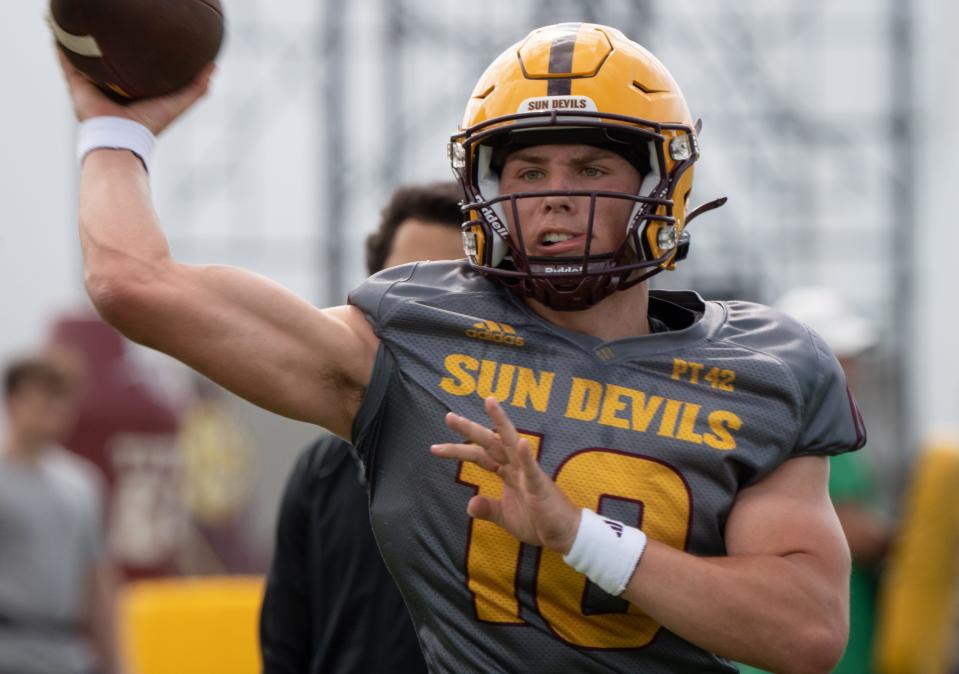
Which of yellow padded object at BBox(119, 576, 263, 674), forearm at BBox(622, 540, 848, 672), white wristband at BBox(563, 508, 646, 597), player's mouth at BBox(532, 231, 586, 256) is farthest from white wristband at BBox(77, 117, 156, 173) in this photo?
yellow padded object at BBox(119, 576, 263, 674)

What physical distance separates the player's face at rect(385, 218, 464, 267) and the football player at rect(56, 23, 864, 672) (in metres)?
0.74

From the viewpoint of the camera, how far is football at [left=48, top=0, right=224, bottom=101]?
8.20 feet

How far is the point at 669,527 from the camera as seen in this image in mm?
2498

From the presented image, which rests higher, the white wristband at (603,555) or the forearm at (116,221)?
the forearm at (116,221)

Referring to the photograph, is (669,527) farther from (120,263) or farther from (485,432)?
(120,263)

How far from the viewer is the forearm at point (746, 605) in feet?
7.73

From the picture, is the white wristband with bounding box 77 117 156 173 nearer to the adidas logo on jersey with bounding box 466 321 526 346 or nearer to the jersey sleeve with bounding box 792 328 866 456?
the adidas logo on jersey with bounding box 466 321 526 346

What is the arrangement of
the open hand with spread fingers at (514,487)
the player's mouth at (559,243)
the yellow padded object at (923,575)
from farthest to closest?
the yellow padded object at (923,575) < the player's mouth at (559,243) < the open hand with spread fingers at (514,487)

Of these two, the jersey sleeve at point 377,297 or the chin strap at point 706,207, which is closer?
the jersey sleeve at point 377,297

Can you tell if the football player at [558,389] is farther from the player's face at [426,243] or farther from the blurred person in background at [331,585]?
the player's face at [426,243]

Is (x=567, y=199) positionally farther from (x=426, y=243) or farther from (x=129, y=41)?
(x=426, y=243)

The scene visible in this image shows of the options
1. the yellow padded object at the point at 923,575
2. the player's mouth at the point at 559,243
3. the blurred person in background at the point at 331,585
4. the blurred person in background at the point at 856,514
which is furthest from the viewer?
the yellow padded object at the point at 923,575

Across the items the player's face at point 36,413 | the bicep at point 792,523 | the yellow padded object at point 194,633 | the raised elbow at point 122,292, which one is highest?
the raised elbow at point 122,292

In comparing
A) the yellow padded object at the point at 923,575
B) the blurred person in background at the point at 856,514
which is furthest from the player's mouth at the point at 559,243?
the yellow padded object at the point at 923,575
